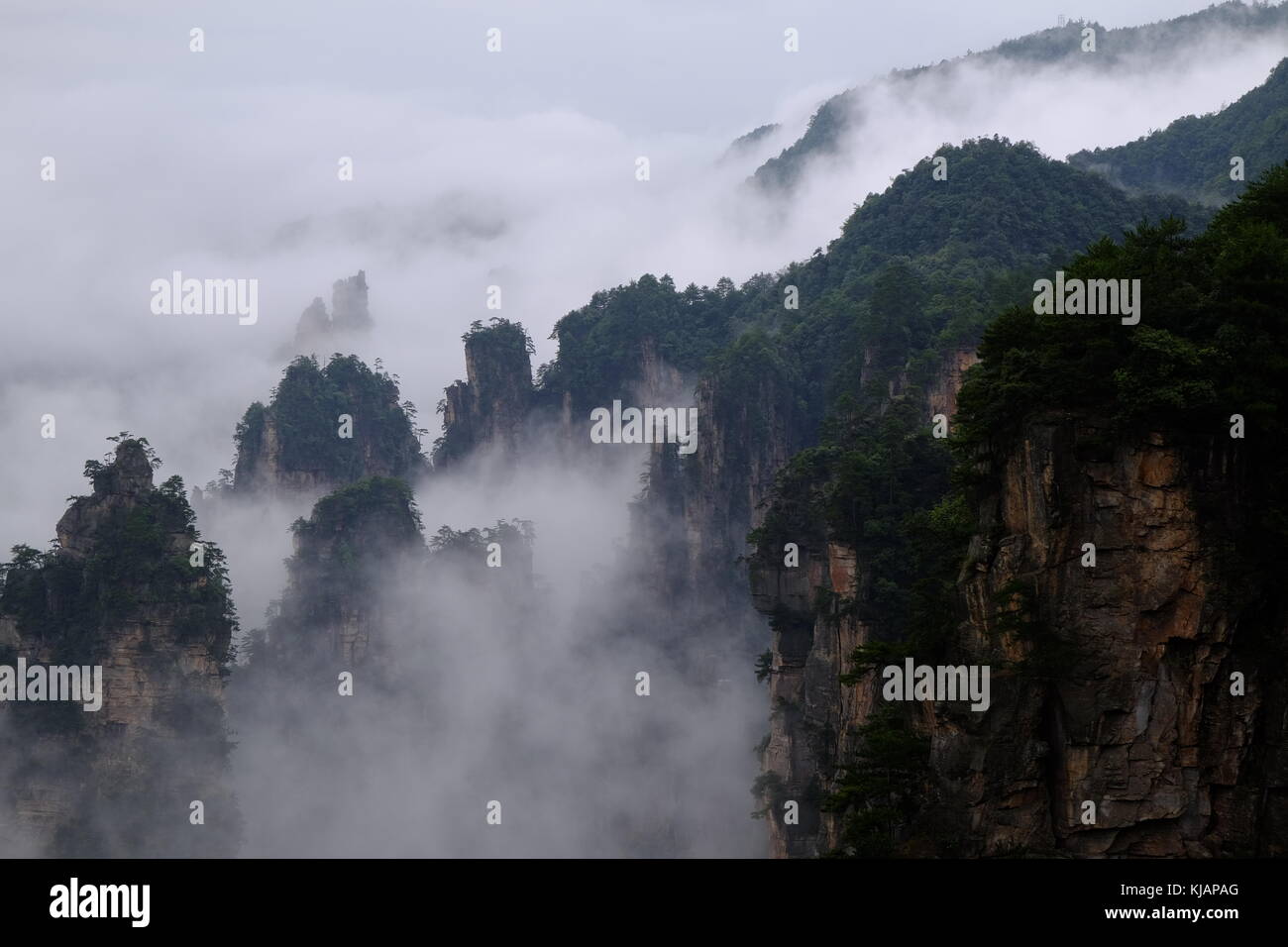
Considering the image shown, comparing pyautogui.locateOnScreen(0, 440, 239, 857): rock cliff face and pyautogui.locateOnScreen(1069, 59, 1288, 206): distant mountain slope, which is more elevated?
Result: pyautogui.locateOnScreen(1069, 59, 1288, 206): distant mountain slope

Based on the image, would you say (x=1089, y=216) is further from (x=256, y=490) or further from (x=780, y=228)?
(x=256, y=490)

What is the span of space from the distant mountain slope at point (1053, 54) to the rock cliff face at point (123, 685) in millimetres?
92709

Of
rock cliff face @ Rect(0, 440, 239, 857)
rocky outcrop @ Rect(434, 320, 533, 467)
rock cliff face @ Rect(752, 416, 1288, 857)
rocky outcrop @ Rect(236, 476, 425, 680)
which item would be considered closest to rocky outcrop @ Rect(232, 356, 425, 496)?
rocky outcrop @ Rect(434, 320, 533, 467)

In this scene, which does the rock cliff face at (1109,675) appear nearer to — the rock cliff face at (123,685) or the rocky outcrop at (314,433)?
the rock cliff face at (123,685)

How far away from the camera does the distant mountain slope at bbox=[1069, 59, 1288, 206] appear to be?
117250 millimetres

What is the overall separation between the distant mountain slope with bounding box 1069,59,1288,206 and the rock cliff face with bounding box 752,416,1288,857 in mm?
81277

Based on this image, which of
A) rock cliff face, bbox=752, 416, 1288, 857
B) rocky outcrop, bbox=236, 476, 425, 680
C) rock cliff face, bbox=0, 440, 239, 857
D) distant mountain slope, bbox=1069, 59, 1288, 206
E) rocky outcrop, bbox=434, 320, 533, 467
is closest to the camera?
rock cliff face, bbox=752, 416, 1288, 857

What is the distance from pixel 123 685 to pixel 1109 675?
62.1 meters

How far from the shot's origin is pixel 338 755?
110m

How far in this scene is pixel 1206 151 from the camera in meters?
136

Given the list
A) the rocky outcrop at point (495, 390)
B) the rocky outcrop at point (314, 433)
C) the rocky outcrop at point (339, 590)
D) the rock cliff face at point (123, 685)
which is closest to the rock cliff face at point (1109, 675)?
the rock cliff face at point (123, 685)

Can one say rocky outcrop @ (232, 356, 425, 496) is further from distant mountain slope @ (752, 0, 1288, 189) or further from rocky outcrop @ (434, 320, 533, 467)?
distant mountain slope @ (752, 0, 1288, 189)

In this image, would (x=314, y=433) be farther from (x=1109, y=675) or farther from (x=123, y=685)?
(x=1109, y=675)

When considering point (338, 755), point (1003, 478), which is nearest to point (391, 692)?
point (338, 755)
